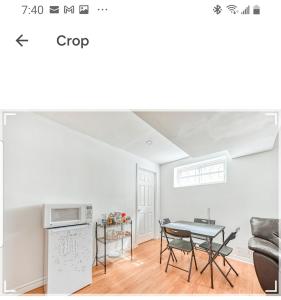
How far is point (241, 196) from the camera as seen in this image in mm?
3238

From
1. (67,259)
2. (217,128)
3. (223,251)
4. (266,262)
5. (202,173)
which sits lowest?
(223,251)

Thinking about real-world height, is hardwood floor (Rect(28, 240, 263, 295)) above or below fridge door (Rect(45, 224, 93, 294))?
below

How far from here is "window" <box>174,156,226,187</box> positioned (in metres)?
3.69

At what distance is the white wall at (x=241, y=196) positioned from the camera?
295 cm

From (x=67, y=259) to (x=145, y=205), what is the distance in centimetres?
247

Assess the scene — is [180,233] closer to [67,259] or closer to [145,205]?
[67,259]

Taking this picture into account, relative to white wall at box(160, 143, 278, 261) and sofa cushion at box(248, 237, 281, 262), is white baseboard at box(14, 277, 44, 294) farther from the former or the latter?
white wall at box(160, 143, 278, 261)

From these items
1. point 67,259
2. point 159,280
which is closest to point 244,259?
point 159,280

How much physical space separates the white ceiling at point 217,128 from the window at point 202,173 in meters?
0.97

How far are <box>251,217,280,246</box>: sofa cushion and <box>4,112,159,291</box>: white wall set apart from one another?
2.35 m
